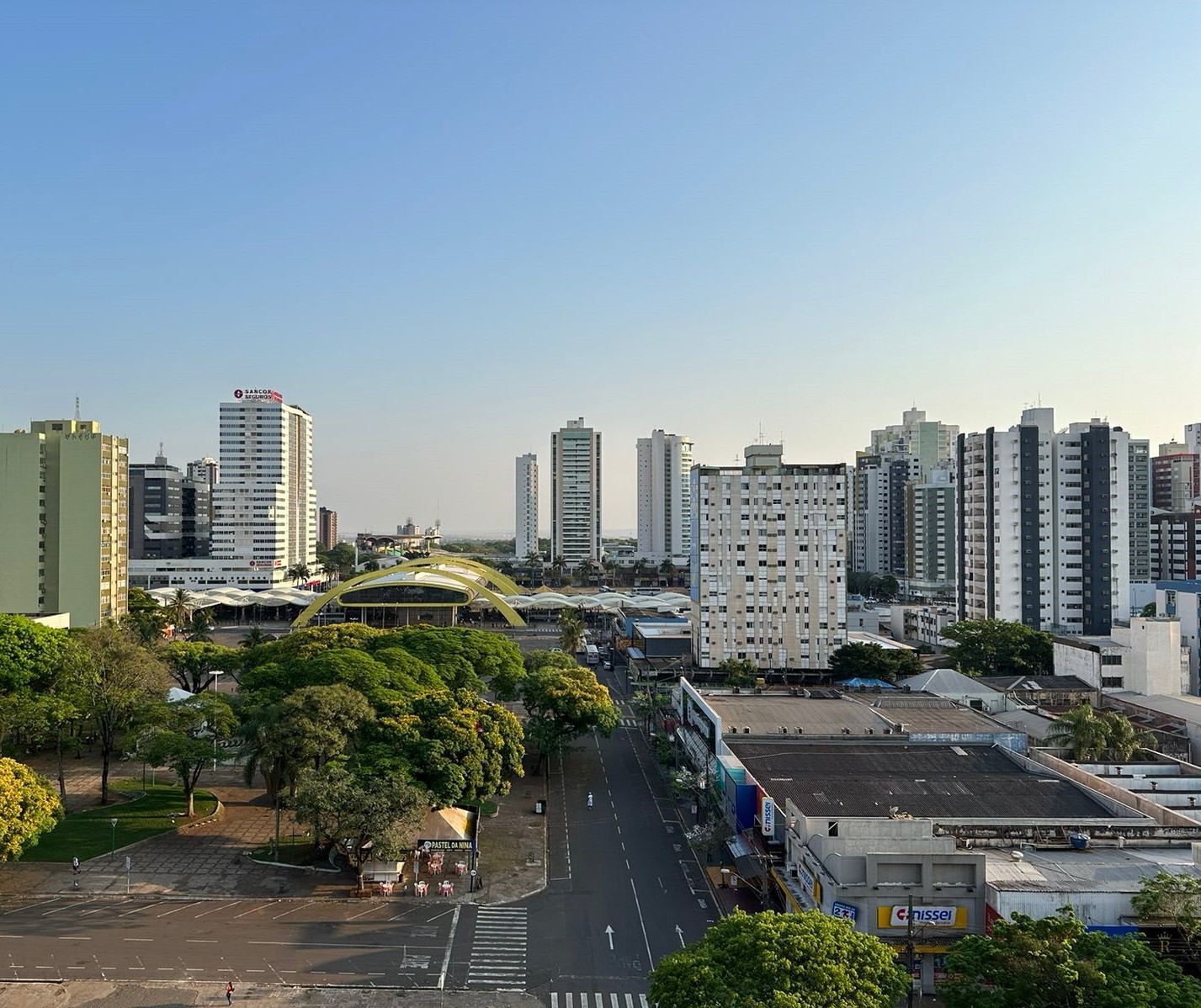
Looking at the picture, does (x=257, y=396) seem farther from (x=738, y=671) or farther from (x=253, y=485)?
(x=738, y=671)

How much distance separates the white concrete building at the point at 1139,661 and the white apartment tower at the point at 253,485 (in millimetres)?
128486

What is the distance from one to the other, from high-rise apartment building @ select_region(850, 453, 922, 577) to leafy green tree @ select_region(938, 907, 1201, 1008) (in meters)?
148

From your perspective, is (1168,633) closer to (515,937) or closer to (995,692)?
(995,692)

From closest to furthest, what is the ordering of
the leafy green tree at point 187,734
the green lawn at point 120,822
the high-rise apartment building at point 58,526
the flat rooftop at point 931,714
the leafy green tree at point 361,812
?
the leafy green tree at point 361,812
the green lawn at point 120,822
the leafy green tree at point 187,734
the flat rooftop at point 931,714
the high-rise apartment building at point 58,526

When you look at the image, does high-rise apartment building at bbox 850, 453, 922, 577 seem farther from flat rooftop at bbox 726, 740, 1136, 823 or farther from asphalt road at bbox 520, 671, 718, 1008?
asphalt road at bbox 520, 671, 718, 1008

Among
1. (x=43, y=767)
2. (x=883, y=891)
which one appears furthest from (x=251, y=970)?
(x=43, y=767)

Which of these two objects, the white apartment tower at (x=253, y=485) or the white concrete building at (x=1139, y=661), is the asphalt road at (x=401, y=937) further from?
the white apartment tower at (x=253, y=485)

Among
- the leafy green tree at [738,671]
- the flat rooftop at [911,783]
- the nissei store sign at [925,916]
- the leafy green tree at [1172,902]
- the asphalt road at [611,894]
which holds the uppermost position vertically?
the leafy green tree at [1172,902]

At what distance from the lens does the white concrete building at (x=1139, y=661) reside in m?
63.0

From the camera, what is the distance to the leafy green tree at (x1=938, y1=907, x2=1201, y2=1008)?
67.6 feet

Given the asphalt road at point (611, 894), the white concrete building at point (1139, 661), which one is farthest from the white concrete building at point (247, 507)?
the white concrete building at point (1139, 661)

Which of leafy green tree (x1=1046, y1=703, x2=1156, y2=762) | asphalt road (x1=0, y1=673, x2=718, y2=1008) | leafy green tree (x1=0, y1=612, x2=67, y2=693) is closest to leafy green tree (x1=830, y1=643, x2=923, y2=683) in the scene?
leafy green tree (x1=1046, y1=703, x2=1156, y2=762)

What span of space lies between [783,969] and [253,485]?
488 feet

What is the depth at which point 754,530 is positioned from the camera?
79.1 meters
